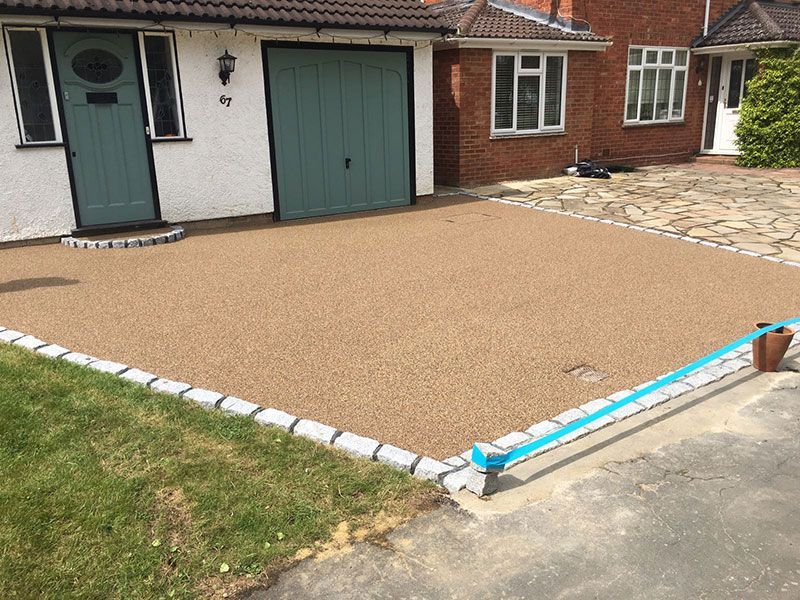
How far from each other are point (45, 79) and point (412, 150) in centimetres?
553

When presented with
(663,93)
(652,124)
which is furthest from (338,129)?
(663,93)

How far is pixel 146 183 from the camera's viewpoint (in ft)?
30.6

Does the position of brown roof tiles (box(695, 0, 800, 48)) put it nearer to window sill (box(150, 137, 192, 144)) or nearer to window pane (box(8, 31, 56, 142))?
window sill (box(150, 137, 192, 144))

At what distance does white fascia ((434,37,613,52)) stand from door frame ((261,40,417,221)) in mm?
1653

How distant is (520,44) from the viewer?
43.1 ft

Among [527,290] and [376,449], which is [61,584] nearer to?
[376,449]

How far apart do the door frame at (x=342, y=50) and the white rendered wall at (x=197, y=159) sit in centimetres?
8

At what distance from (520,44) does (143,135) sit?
7482mm

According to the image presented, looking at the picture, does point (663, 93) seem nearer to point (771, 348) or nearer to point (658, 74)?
point (658, 74)

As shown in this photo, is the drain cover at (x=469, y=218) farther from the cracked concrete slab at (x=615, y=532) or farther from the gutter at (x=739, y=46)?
the gutter at (x=739, y=46)

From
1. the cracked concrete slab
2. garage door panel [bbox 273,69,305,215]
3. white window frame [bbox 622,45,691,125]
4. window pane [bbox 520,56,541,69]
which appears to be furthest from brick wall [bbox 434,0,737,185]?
the cracked concrete slab

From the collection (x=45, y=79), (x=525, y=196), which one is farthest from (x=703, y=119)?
(x=45, y=79)

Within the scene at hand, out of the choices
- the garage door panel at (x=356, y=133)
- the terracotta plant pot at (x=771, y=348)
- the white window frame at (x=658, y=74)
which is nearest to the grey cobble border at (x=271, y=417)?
the terracotta plant pot at (x=771, y=348)

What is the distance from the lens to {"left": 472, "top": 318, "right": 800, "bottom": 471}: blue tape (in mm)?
3137
